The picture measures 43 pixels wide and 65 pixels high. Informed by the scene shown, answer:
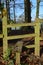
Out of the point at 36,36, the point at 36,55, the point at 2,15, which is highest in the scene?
the point at 2,15

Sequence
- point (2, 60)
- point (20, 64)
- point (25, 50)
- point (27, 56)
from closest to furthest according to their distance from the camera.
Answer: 1. point (20, 64)
2. point (2, 60)
3. point (27, 56)
4. point (25, 50)

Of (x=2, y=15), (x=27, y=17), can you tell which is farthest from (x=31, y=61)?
(x=27, y=17)

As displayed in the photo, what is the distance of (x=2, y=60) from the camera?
7.89 meters

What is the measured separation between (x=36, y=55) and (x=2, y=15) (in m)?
2.01

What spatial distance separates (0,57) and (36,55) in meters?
1.43

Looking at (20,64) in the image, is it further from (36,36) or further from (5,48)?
(36,36)

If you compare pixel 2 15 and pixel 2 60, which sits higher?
pixel 2 15

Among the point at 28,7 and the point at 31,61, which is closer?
the point at 31,61

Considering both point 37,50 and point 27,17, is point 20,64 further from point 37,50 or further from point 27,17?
point 27,17

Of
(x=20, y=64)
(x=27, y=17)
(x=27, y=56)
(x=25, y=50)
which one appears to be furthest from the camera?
(x=27, y=17)

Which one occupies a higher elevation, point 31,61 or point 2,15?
point 2,15

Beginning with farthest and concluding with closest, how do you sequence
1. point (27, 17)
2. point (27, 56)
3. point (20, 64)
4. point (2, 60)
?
point (27, 17), point (27, 56), point (2, 60), point (20, 64)

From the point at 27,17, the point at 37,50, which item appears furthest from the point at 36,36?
the point at 27,17

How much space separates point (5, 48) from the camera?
8.26 meters
